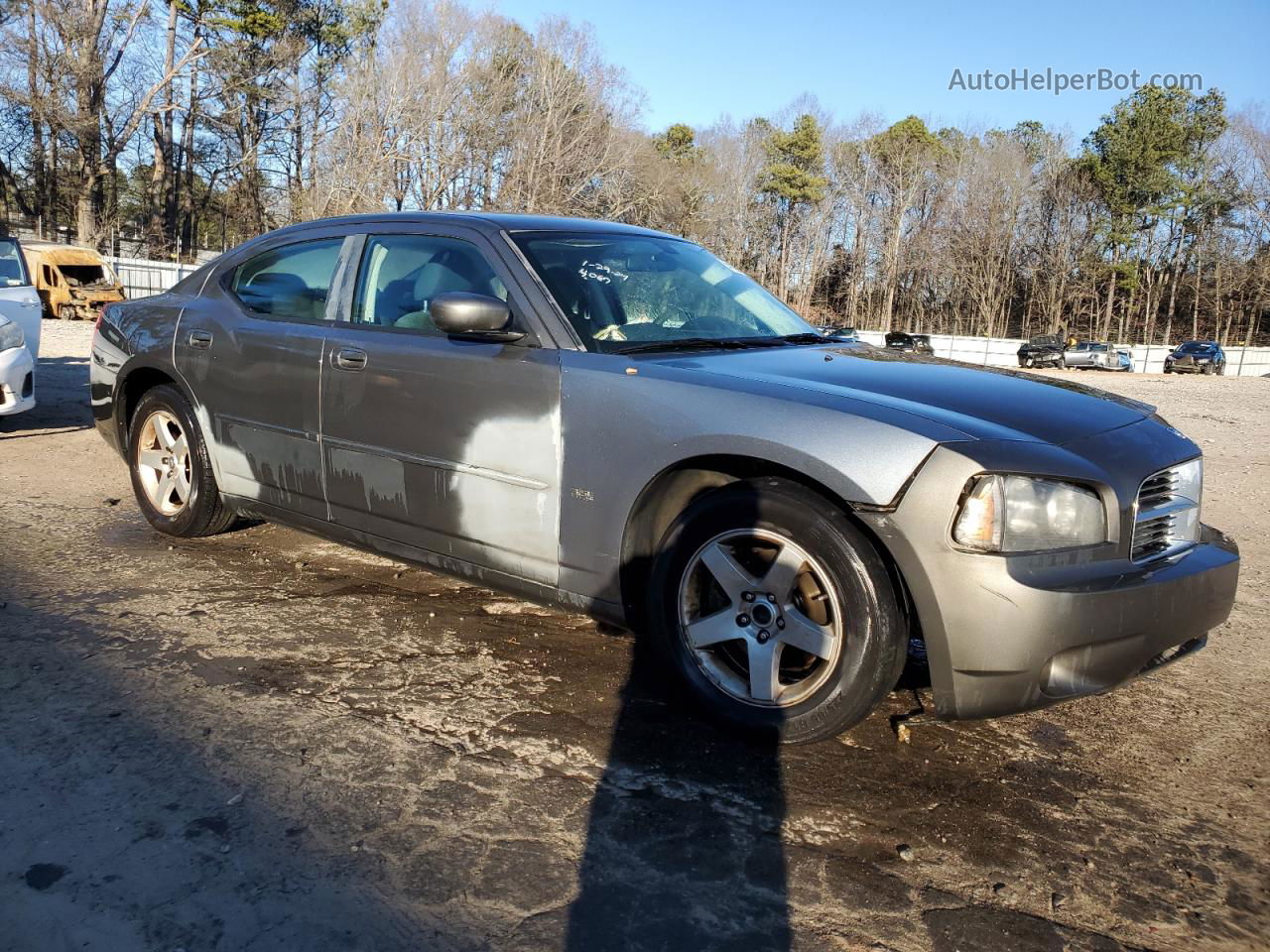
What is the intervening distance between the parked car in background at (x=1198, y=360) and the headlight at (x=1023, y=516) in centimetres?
4717

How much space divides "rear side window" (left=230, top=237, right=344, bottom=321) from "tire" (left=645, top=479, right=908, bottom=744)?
2049mm

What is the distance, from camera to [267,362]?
4.22 metres

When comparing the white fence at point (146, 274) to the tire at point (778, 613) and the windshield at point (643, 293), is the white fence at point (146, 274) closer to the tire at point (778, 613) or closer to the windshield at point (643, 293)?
the windshield at point (643, 293)

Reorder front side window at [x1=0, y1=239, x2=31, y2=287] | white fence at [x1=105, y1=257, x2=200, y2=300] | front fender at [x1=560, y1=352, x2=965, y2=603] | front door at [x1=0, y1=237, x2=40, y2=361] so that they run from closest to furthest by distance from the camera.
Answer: front fender at [x1=560, y1=352, x2=965, y2=603] → front door at [x1=0, y1=237, x2=40, y2=361] → front side window at [x1=0, y1=239, x2=31, y2=287] → white fence at [x1=105, y1=257, x2=200, y2=300]

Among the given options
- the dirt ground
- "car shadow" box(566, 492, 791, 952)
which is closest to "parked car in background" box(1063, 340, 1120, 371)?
the dirt ground

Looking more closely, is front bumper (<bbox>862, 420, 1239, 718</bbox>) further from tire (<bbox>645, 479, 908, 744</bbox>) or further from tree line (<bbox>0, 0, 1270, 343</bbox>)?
tree line (<bbox>0, 0, 1270, 343</bbox>)

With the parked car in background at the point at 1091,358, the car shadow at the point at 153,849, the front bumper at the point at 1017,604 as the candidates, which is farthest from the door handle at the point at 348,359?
the parked car in background at the point at 1091,358

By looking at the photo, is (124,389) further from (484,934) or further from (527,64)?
(527,64)

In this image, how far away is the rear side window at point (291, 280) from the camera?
421 centimetres

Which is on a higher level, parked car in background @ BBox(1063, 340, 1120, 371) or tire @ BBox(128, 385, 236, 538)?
parked car in background @ BBox(1063, 340, 1120, 371)

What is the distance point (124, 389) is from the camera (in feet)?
16.6

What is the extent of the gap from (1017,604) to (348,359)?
2.61 meters

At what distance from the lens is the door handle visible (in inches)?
152

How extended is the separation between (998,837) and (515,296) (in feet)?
7.50
